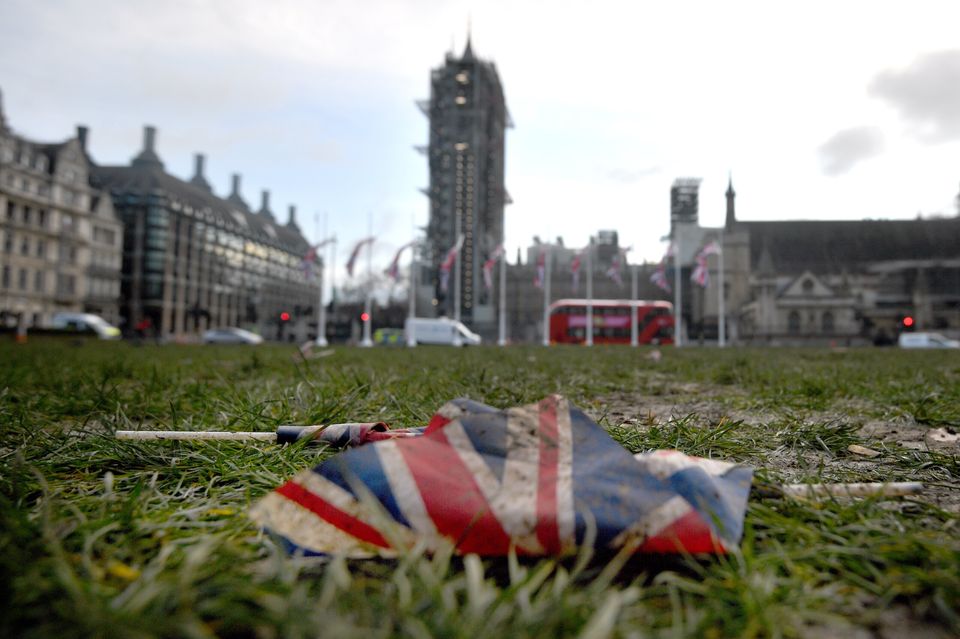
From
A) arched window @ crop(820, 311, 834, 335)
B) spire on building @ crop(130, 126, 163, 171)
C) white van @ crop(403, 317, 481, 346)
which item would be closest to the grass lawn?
white van @ crop(403, 317, 481, 346)

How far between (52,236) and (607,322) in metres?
52.2

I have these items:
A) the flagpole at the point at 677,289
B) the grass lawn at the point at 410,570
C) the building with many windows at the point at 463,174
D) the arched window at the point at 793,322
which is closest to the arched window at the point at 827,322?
the arched window at the point at 793,322

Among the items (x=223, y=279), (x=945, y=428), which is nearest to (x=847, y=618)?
(x=945, y=428)

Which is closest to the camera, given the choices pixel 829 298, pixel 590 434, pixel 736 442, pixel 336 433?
pixel 590 434

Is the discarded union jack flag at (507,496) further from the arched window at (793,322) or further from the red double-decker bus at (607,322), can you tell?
the arched window at (793,322)

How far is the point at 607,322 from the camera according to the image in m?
39.6

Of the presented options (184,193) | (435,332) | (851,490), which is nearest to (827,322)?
(435,332)

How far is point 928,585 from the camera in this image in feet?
3.09

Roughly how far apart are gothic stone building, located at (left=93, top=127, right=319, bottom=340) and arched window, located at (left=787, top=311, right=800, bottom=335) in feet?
154

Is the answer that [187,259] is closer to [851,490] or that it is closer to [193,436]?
[193,436]

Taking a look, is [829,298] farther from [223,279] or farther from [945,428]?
[223,279]

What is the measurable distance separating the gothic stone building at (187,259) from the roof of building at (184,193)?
12 centimetres

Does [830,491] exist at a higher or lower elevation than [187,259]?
lower

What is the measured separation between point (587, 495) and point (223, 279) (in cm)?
9082
